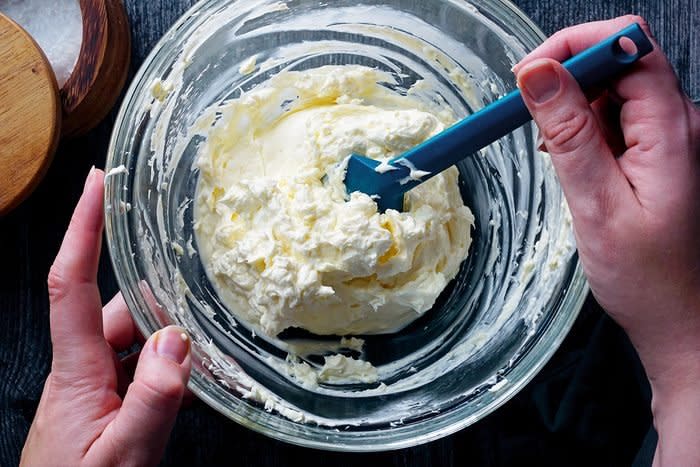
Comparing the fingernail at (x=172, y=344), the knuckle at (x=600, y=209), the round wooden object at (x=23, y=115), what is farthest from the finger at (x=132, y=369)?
the knuckle at (x=600, y=209)

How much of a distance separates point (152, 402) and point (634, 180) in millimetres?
742

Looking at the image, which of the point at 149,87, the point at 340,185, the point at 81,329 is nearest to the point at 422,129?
the point at 340,185

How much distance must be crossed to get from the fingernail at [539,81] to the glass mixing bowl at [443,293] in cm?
24

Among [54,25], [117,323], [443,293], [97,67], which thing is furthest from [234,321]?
[54,25]

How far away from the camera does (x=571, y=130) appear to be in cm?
92

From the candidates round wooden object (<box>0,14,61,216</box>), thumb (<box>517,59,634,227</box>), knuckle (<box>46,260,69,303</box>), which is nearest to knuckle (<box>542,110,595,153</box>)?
thumb (<box>517,59,634,227</box>)

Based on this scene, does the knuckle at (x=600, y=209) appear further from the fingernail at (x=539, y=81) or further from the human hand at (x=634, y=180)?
the fingernail at (x=539, y=81)

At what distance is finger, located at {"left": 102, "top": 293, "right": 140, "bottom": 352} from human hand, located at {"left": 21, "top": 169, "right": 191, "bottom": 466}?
0.15 meters

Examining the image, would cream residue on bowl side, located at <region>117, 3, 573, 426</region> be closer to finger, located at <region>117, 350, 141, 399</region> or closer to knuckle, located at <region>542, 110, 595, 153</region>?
Result: finger, located at <region>117, 350, 141, 399</region>

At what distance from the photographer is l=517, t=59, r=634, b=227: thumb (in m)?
0.91

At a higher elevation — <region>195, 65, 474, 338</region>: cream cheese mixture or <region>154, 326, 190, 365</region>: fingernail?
<region>195, 65, 474, 338</region>: cream cheese mixture

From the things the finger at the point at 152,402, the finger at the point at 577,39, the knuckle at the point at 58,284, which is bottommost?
the finger at the point at 152,402

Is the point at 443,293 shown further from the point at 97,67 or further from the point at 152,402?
the point at 97,67

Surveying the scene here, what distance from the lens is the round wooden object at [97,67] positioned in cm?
123
